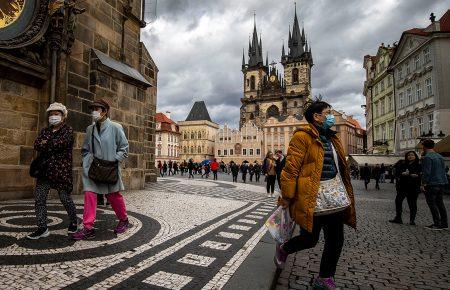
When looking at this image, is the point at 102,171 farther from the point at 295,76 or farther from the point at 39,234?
the point at 295,76

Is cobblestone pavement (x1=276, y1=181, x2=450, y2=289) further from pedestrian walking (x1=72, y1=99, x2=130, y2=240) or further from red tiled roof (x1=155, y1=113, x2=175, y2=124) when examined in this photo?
red tiled roof (x1=155, y1=113, x2=175, y2=124)

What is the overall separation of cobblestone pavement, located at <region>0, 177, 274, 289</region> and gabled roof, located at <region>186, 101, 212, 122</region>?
300ft

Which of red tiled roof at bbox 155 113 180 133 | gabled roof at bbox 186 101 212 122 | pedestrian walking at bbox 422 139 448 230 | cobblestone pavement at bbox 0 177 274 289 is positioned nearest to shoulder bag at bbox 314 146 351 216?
cobblestone pavement at bbox 0 177 274 289

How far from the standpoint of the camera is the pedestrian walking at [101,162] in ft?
13.1

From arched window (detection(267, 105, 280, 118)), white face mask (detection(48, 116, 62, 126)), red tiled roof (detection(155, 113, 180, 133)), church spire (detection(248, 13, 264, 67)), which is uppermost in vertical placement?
church spire (detection(248, 13, 264, 67))

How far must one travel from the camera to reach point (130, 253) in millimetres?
3395

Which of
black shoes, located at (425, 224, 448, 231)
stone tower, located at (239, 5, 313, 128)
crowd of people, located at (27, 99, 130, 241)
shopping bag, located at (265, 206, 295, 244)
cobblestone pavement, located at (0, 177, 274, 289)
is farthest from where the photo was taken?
stone tower, located at (239, 5, 313, 128)

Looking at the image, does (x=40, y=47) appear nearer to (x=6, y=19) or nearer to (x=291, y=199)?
(x=6, y=19)

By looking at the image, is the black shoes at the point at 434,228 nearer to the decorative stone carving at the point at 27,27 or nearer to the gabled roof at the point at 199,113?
the decorative stone carving at the point at 27,27

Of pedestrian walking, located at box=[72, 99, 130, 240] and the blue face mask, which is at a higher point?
the blue face mask

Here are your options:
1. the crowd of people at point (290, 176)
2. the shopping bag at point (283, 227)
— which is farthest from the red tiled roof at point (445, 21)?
the shopping bag at point (283, 227)

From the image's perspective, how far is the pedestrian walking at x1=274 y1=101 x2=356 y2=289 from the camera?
105 inches

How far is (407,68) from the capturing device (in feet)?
105

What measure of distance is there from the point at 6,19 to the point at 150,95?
10512 mm
